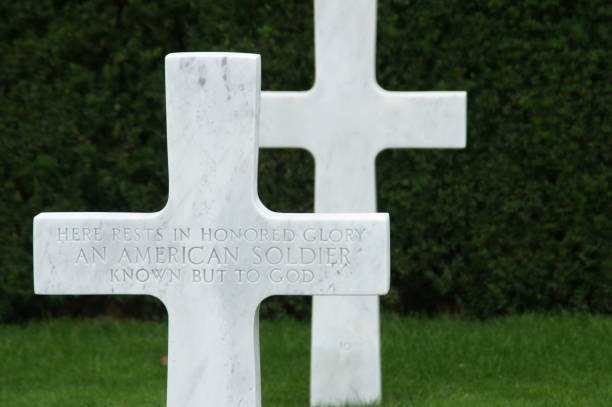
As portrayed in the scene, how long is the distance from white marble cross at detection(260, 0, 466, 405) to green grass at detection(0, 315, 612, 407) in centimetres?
34

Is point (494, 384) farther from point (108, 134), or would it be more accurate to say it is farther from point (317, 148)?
point (108, 134)

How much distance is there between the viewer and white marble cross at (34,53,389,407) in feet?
10.5

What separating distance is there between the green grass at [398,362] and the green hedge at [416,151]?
32cm

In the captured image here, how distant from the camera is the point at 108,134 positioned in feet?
22.3

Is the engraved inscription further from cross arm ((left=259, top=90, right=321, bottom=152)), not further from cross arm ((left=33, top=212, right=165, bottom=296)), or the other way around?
cross arm ((left=259, top=90, right=321, bottom=152))

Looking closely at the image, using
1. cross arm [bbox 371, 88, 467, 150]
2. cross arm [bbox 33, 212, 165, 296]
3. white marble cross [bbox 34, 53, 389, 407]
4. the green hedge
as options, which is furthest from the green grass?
cross arm [bbox 33, 212, 165, 296]

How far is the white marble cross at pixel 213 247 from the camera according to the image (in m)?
3.21

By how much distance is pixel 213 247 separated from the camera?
3.26 meters

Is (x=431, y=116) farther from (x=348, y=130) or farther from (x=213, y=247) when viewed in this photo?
(x=213, y=247)

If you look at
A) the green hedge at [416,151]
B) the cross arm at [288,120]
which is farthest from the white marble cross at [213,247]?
the green hedge at [416,151]

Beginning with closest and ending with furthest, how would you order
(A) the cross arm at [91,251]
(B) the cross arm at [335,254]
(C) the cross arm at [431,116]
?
(B) the cross arm at [335,254] < (A) the cross arm at [91,251] < (C) the cross arm at [431,116]

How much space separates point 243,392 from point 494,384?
2.41m

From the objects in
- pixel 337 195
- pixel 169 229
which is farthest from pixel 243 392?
pixel 337 195

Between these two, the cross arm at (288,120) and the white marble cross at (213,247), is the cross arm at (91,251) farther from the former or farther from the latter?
the cross arm at (288,120)
